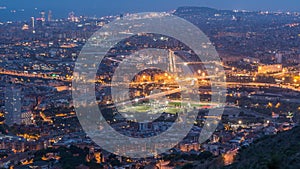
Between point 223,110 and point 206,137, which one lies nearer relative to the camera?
point 206,137

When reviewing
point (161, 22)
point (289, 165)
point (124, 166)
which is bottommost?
point (124, 166)

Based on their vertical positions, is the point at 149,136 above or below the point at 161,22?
below

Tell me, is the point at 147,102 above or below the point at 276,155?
below

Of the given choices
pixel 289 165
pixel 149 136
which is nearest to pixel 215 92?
pixel 149 136

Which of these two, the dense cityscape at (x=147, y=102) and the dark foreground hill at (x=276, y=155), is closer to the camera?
the dark foreground hill at (x=276, y=155)

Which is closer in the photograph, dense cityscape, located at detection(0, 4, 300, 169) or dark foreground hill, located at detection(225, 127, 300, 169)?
dark foreground hill, located at detection(225, 127, 300, 169)

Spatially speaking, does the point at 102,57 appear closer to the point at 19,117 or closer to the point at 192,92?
the point at 192,92

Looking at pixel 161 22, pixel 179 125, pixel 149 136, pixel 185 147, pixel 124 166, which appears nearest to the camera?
pixel 124 166

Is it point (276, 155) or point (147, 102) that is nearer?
point (276, 155)
